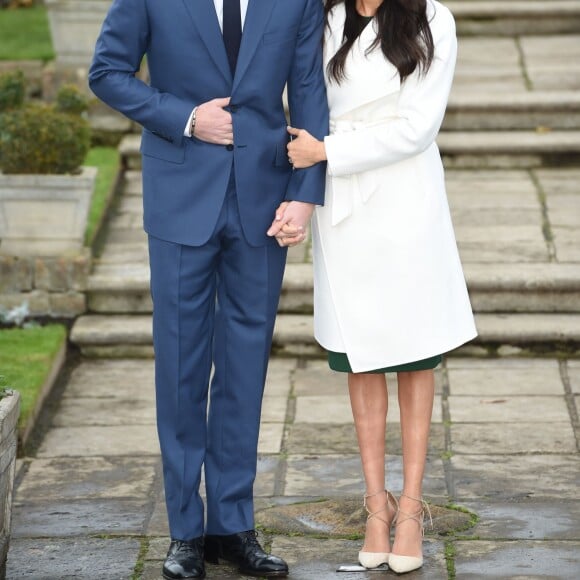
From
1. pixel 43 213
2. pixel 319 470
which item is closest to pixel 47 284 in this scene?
pixel 43 213

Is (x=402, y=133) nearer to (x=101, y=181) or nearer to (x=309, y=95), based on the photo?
(x=309, y=95)

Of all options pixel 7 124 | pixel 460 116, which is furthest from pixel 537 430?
pixel 460 116

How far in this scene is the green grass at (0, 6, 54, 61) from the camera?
910 centimetres

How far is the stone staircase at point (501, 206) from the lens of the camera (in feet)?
20.8

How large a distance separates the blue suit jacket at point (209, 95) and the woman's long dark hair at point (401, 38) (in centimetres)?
8

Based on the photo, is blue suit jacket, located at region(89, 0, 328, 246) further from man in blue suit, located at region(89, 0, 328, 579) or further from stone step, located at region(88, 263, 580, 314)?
stone step, located at region(88, 263, 580, 314)

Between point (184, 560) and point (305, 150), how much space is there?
1207 mm

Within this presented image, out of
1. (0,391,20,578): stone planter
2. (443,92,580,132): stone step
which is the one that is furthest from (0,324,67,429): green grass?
(443,92,580,132): stone step

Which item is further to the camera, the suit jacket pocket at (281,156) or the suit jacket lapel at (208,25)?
the suit jacket pocket at (281,156)

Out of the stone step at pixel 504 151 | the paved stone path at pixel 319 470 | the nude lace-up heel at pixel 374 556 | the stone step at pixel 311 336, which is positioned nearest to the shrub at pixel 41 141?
the stone step at pixel 311 336

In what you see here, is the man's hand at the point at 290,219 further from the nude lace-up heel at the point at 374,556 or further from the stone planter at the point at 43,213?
the stone planter at the point at 43,213

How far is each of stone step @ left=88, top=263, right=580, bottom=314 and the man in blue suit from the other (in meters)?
2.51

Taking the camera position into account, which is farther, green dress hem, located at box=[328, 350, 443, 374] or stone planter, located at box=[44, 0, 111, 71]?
stone planter, located at box=[44, 0, 111, 71]

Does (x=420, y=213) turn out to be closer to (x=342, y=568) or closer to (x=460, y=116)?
(x=342, y=568)
